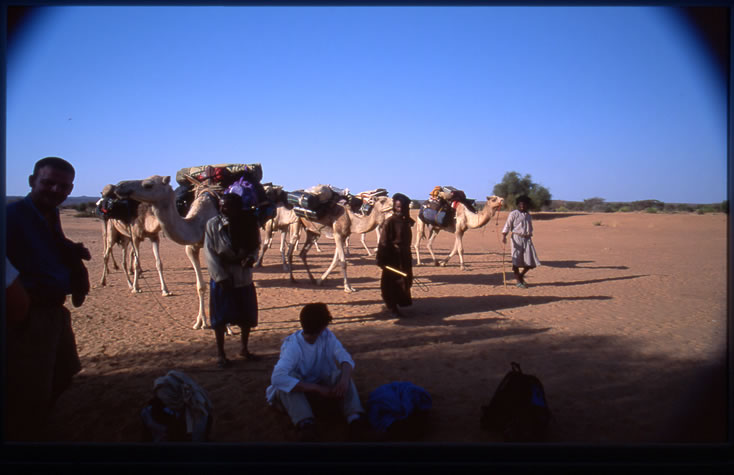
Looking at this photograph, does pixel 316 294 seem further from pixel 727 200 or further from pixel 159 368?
pixel 727 200

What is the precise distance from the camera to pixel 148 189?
20.5 ft

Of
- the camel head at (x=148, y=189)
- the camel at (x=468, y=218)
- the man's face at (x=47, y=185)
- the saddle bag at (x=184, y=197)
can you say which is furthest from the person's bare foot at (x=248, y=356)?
the camel at (x=468, y=218)

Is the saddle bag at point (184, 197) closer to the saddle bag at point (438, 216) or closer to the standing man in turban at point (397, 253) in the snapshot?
the standing man in turban at point (397, 253)

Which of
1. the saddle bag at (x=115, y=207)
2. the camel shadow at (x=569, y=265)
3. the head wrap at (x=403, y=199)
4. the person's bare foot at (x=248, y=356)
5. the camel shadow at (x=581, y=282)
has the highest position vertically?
the saddle bag at (x=115, y=207)

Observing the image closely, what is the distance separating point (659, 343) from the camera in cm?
638

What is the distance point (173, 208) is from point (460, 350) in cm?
451

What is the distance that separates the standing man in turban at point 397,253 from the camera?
7828mm

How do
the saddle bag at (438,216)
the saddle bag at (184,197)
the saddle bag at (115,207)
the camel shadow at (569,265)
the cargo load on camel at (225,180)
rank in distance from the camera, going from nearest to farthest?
the cargo load on camel at (225,180)
the saddle bag at (184,197)
the saddle bag at (115,207)
the saddle bag at (438,216)
the camel shadow at (569,265)

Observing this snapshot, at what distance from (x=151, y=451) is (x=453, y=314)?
633 centimetres

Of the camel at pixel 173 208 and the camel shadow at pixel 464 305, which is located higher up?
the camel at pixel 173 208

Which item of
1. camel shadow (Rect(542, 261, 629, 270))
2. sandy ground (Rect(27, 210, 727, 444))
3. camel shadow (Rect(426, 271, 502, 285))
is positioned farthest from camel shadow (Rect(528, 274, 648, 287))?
camel shadow (Rect(542, 261, 629, 270))

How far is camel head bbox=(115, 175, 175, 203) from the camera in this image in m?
6.00

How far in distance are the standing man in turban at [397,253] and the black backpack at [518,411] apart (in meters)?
3.86

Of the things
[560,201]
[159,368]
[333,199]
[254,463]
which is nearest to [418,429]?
[254,463]
